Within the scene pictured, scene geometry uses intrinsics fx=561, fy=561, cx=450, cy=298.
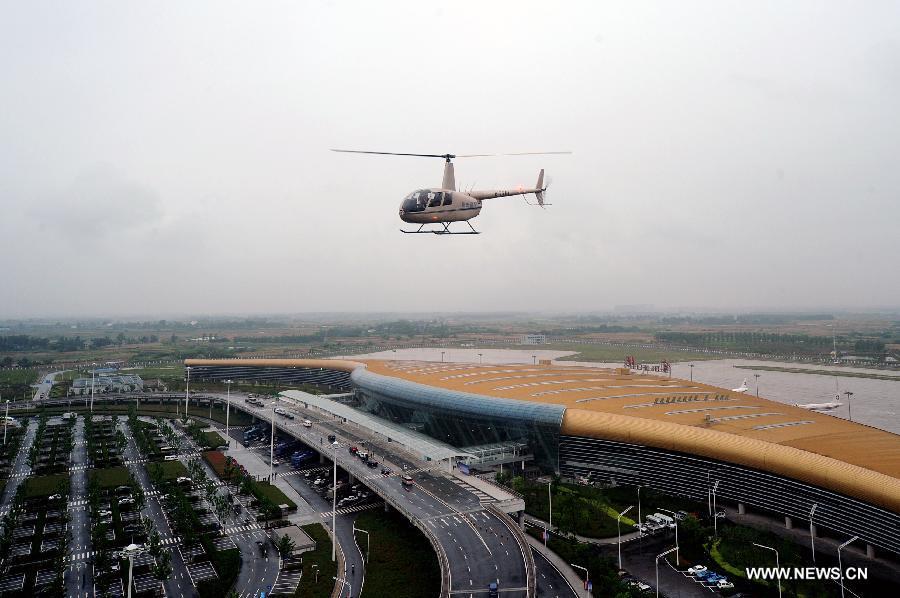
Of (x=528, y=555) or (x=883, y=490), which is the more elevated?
(x=883, y=490)

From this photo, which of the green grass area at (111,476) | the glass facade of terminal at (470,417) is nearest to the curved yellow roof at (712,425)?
the glass facade of terminal at (470,417)

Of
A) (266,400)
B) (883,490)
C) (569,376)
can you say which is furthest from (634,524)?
(266,400)

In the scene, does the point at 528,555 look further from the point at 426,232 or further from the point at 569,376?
the point at 569,376

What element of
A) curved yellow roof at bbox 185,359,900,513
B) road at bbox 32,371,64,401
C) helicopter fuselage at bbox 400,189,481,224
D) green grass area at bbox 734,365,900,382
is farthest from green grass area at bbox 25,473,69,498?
green grass area at bbox 734,365,900,382

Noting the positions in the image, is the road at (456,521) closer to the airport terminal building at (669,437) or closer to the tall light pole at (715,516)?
the airport terminal building at (669,437)

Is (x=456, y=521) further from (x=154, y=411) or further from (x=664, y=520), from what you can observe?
(x=154, y=411)

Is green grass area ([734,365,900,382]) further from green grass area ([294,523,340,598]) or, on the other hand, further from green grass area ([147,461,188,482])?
green grass area ([147,461,188,482])
